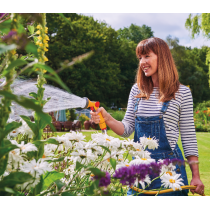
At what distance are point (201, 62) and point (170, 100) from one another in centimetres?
3301

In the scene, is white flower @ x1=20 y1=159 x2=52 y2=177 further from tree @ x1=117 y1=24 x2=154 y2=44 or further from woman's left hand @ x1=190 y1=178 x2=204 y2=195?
tree @ x1=117 y1=24 x2=154 y2=44

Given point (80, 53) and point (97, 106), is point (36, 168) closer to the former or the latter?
point (97, 106)

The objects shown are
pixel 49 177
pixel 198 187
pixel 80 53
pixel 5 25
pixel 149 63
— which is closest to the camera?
pixel 5 25

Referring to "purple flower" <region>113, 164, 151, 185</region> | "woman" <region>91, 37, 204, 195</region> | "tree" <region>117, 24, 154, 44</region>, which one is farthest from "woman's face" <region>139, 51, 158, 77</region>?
"tree" <region>117, 24, 154, 44</region>

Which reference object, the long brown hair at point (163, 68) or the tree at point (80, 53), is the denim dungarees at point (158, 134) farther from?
the tree at point (80, 53)

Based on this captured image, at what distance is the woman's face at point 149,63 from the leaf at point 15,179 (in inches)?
53.6

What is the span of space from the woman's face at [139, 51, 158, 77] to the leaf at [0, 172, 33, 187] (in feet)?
4.47

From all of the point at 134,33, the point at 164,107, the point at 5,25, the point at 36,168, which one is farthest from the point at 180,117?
the point at 134,33

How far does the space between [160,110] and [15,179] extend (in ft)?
4.20

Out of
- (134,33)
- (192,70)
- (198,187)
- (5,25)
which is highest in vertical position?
(134,33)

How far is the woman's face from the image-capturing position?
168cm

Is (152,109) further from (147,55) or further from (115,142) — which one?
(115,142)

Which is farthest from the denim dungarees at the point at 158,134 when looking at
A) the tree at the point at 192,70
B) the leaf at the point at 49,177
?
the tree at the point at 192,70

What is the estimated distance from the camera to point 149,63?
1690 mm
